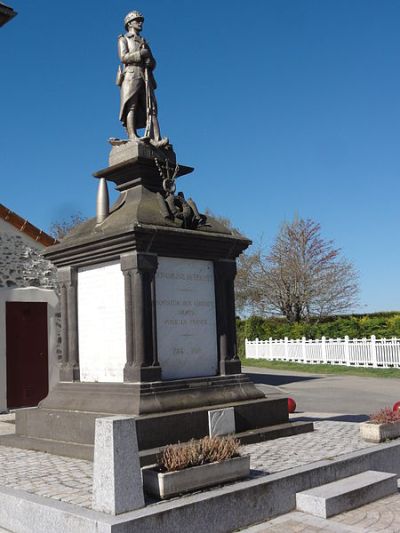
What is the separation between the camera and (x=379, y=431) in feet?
22.8

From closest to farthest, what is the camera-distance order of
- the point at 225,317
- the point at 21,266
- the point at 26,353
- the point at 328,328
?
the point at 225,317
the point at 26,353
the point at 21,266
the point at 328,328

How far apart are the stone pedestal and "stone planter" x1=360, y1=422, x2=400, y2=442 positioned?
1.24m

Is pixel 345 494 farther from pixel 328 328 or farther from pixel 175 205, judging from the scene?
pixel 328 328

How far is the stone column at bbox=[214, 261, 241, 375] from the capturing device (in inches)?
311

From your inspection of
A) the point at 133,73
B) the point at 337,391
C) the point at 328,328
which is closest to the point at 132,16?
the point at 133,73

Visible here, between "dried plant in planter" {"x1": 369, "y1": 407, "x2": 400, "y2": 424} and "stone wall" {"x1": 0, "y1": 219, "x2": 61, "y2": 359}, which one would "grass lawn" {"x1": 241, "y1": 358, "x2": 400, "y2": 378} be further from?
Result: "dried plant in planter" {"x1": 369, "y1": 407, "x2": 400, "y2": 424}

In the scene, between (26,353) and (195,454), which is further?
(26,353)

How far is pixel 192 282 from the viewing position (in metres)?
Answer: 7.75

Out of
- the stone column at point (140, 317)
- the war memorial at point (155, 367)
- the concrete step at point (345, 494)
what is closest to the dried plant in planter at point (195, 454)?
the war memorial at point (155, 367)

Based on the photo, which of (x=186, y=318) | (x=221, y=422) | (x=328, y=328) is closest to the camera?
(x=221, y=422)

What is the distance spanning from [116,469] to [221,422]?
8.59 feet

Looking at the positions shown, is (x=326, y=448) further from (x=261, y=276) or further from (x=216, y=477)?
(x=261, y=276)

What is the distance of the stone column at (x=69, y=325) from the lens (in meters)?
7.95

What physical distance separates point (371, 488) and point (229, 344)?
2845 mm
